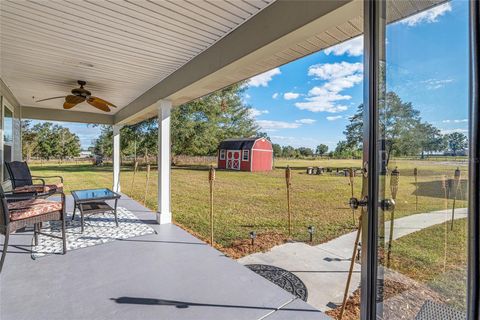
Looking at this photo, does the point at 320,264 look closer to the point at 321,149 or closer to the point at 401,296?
the point at 401,296

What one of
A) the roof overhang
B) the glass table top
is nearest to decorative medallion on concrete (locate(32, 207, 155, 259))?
the glass table top

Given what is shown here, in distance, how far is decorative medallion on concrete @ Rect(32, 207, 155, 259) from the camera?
124 inches

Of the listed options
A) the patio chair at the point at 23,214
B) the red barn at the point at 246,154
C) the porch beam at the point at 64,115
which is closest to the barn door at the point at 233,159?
the red barn at the point at 246,154

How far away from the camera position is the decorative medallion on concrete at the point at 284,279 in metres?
2.54

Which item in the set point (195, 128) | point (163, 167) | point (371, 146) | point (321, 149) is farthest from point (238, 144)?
point (371, 146)

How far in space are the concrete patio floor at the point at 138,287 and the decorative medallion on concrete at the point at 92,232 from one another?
19cm

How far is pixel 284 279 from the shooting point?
2.78m

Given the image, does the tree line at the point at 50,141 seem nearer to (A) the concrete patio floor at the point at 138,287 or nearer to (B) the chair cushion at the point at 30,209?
(B) the chair cushion at the point at 30,209

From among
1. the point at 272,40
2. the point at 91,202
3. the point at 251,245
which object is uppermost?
the point at 272,40

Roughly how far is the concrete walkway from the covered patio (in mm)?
593

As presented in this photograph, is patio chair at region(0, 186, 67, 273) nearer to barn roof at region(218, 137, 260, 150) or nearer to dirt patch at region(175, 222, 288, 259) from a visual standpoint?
dirt patch at region(175, 222, 288, 259)

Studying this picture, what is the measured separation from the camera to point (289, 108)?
746 inches

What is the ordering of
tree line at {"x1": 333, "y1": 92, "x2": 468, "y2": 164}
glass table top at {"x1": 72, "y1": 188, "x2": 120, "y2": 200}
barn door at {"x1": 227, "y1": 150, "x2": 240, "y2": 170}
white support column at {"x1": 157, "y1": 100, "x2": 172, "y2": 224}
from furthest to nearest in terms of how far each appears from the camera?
barn door at {"x1": 227, "y1": 150, "x2": 240, "y2": 170}
white support column at {"x1": 157, "y1": 100, "x2": 172, "y2": 224}
glass table top at {"x1": 72, "y1": 188, "x2": 120, "y2": 200}
tree line at {"x1": 333, "y1": 92, "x2": 468, "y2": 164}

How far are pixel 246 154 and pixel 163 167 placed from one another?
10476 mm
